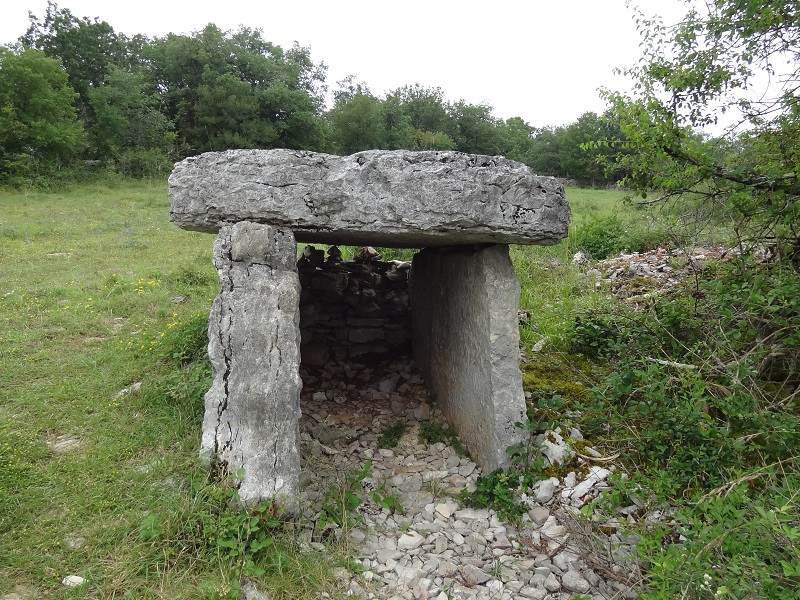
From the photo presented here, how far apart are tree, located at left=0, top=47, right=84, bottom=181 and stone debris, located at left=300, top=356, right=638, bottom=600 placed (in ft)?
48.8

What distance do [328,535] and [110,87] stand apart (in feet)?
69.3

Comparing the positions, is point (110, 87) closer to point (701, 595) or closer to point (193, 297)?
point (193, 297)

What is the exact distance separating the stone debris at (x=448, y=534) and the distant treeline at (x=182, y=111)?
1169 centimetres

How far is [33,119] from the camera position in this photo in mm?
15047

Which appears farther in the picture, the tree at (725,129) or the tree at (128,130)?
the tree at (128,130)

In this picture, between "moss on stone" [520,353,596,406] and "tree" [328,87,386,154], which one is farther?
"tree" [328,87,386,154]

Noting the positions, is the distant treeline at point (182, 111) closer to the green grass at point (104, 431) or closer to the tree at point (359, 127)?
the tree at point (359, 127)

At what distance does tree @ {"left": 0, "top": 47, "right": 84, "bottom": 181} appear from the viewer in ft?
46.6

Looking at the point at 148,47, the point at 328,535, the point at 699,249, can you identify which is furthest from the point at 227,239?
the point at 148,47

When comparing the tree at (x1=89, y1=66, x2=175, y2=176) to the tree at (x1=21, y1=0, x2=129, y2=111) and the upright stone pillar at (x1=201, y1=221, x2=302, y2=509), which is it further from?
the upright stone pillar at (x1=201, y1=221, x2=302, y2=509)

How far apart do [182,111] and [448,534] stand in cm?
2325

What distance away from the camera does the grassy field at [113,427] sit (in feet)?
7.43

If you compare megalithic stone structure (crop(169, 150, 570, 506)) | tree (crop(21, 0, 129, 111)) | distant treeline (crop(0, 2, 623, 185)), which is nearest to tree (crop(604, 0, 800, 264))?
megalithic stone structure (crop(169, 150, 570, 506))

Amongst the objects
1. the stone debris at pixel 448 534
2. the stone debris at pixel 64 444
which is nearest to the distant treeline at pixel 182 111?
the stone debris at pixel 448 534
